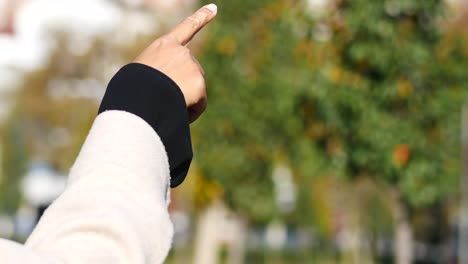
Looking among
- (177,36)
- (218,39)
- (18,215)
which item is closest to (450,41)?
(218,39)

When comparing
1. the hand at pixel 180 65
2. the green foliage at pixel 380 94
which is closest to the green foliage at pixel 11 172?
the green foliage at pixel 380 94

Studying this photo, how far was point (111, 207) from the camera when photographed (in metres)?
1.51

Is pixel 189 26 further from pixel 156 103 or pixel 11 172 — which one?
pixel 11 172

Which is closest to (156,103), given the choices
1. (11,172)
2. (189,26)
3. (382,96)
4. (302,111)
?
(189,26)

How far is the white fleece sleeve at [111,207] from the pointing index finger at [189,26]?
0.54 ft

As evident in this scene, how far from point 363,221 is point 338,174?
46087 millimetres

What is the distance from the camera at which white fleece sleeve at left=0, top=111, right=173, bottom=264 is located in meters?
1.47

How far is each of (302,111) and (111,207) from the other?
20827 millimetres

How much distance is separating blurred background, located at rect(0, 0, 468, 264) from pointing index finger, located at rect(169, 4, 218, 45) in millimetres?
246

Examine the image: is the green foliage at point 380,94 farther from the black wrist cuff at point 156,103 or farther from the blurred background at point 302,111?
the black wrist cuff at point 156,103

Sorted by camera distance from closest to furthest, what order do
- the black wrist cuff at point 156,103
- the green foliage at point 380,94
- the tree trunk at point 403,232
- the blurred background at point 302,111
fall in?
1. the black wrist cuff at point 156,103
2. the green foliage at point 380,94
3. the blurred background at point 302,111
4. the tree trunk at point 403,232

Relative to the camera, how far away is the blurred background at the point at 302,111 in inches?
840

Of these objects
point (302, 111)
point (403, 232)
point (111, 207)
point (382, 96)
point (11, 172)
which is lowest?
point (11, 172)

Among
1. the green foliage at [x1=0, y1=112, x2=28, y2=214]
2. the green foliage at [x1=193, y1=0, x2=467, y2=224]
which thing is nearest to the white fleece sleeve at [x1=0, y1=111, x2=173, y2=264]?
the green foliage at [x1=193, y1=0, x2=467, y2=224]
